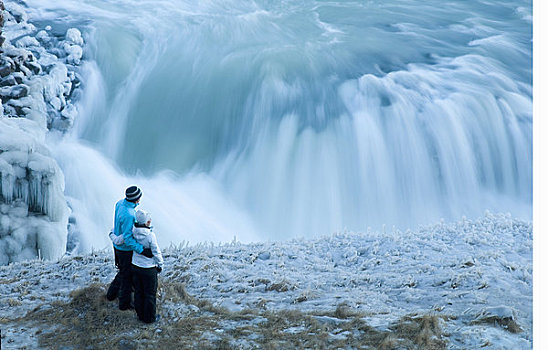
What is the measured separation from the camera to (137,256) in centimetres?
637

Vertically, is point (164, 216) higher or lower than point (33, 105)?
lower

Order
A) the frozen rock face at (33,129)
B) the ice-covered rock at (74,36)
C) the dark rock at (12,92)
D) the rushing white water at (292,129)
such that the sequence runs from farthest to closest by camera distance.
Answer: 1. the ice-covered rock at (74,36)
2. the dark rock at (12,92)
3. the rushing white water at (292,129)
4. the frozen rock face at (33,129)

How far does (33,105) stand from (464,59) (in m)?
15.1

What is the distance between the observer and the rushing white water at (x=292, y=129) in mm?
14320

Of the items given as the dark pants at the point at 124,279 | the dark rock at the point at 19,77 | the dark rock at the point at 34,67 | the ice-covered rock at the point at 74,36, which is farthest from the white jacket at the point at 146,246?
the ice-covered rock at the point at 74,36

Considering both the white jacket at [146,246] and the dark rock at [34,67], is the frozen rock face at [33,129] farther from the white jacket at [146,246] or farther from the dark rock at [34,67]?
the white jacket at [146,246]

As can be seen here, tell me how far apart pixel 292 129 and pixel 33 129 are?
7456mm

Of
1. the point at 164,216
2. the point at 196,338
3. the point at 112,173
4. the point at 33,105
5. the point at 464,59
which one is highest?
the point at 464,59

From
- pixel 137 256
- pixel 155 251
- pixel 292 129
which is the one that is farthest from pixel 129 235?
pixel 292 129

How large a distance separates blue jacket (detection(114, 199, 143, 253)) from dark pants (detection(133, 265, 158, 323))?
310mm

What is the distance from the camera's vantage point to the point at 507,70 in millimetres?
18406

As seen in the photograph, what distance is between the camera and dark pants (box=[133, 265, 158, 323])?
639 centimetres

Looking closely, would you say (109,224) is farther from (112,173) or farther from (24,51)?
(24,51)

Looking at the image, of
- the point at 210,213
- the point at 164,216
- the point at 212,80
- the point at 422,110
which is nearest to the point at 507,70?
the point at 422,110
